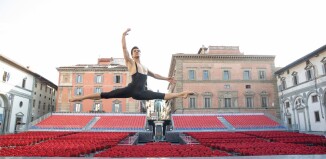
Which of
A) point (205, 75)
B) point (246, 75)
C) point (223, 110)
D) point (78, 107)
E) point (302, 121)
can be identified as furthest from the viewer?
point (78, 107)

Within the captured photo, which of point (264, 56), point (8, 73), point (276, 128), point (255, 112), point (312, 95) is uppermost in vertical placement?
point (264, 56)

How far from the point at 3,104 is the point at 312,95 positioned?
41.8 m

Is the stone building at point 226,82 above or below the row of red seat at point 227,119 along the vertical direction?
above

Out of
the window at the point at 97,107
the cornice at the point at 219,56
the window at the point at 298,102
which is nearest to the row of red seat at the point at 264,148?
the window at the point at 298,102

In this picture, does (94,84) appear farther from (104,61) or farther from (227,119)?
(227,119)

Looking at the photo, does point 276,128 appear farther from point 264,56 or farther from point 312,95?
point 264,56

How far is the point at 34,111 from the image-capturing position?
124 ft

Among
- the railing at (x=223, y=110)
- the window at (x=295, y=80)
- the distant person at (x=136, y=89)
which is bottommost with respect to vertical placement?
the railing at (x=223, y=110)

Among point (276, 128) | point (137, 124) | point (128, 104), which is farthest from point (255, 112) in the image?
point (128, 104)

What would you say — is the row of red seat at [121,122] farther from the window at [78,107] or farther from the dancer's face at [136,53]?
the dancer's face at [136,53]

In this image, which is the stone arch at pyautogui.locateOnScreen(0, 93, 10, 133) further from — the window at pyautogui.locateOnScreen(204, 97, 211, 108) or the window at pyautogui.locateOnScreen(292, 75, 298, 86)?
the window at pyautogui.locateOnScreen(292, 75, 298, 86)

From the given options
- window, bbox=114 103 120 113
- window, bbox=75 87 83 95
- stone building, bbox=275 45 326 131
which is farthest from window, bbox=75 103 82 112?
stone building, bbox=275 45 326 131

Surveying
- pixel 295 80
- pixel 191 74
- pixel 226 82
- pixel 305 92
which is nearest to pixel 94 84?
pixel 191 74

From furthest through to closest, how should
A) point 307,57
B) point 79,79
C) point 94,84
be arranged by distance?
point 79,79 → point 94,84 → point 307,57
